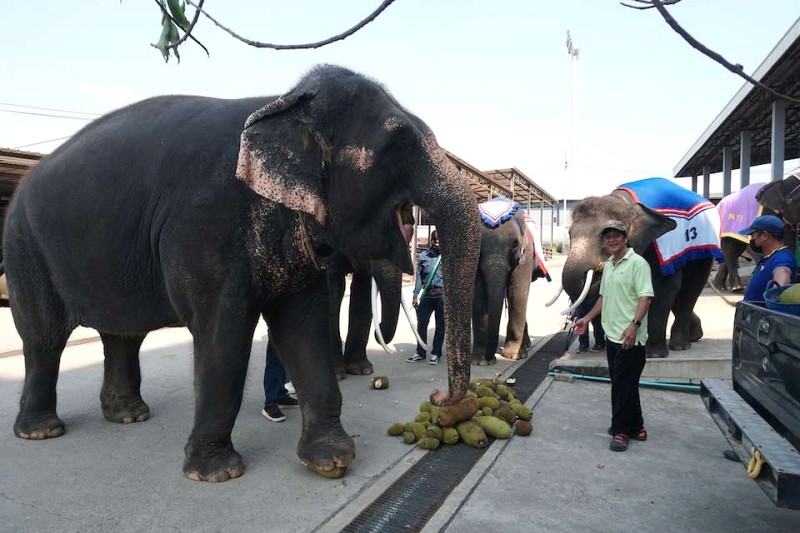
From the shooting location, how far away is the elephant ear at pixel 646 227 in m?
5.38

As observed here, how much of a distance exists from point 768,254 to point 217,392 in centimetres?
368

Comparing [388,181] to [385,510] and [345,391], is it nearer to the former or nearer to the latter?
[385,510]

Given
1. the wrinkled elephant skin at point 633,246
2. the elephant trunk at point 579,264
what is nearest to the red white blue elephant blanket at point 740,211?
the wrinkled elephant skin at point 633,246

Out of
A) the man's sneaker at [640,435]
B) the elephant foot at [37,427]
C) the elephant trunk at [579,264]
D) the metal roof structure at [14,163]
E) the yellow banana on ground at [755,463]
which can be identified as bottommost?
the man's sneaker at [640,435]

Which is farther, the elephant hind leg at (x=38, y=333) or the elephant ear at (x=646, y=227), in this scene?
the elephant ear at (x=646, y=227)

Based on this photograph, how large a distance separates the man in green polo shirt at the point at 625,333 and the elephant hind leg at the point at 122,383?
136 inches

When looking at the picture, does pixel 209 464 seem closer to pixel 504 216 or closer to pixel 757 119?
pixel 504 216

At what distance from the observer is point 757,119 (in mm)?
16141

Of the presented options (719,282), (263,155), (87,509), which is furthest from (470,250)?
(719,282)

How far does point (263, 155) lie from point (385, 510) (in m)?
1.90

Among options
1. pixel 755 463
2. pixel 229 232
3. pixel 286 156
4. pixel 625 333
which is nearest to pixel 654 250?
pixel 625 333

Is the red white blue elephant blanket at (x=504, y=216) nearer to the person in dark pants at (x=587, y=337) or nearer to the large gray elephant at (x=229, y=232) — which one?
the person in dark pants at (x=587, y=337)

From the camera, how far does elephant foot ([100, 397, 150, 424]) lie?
4.35m

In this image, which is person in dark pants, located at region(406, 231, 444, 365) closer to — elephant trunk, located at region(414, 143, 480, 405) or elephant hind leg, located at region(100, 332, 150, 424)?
elephant hind leg, located at region(100, 332, 150, 424)
